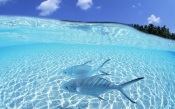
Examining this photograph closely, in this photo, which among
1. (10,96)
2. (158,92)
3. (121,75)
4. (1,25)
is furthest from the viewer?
(1,25)

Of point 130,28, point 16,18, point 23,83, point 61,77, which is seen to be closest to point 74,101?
point 61,77

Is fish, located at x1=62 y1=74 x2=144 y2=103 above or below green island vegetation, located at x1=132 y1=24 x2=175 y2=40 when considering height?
below

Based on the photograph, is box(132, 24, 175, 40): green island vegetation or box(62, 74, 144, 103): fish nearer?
box(62, 74, 144, 103): fish

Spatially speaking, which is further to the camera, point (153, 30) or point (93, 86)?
point (153, 30)

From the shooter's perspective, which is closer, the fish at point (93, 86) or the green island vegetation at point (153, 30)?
the fish at point (93, 86)

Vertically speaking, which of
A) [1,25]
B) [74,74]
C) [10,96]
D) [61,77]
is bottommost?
[10,96]

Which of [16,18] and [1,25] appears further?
[1,25]

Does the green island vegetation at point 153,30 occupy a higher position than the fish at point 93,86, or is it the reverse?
the green island vegetation at point 153,30

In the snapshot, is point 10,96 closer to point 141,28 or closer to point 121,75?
point 121,75

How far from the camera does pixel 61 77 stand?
9.02 metres

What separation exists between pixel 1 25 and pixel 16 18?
3.24 meters

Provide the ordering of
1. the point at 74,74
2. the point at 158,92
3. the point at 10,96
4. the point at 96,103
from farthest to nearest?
the point at 158,92, the point at 10,96, the point at 96,103, the point at 74,74

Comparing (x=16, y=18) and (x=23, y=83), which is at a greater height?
(x=16, y=18)

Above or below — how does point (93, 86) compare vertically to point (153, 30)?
below
